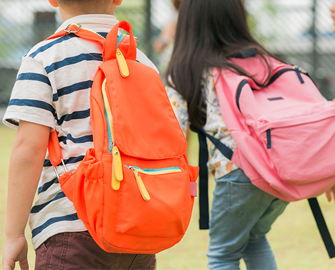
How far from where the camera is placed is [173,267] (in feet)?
9.57

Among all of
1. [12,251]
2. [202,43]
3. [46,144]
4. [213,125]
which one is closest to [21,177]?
[46,144]

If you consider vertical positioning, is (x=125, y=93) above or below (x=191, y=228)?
above

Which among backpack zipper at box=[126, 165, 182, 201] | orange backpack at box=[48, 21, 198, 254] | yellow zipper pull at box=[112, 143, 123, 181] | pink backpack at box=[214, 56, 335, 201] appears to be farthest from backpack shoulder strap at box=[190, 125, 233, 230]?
yellow zipper pull at box=[112, 143, 123, 181]

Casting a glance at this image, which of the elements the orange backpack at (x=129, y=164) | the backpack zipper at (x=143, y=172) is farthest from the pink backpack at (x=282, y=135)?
the backpack zipper at (x=143, y=172)

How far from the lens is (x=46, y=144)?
1.27m

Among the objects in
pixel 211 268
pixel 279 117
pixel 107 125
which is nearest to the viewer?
pixel 107 125

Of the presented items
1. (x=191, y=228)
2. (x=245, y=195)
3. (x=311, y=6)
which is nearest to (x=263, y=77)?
(x=245, y=195)

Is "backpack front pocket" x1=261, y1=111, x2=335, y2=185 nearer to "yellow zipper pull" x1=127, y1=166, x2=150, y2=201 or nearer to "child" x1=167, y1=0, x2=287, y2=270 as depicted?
"child" x1=167, y1=0, x2=287, y2=270

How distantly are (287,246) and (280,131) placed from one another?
6.09 feet

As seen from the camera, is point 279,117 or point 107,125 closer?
point 107,125

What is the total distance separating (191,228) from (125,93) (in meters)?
2.62

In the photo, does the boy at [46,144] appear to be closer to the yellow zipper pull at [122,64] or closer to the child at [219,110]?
the yellow zipper pull at [122,64]

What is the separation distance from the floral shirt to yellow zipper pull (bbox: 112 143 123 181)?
2.88ft

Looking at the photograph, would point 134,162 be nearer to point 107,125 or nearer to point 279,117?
point 107,125
